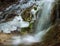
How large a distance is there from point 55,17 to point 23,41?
2.31 meters

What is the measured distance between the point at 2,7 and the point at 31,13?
4.41 metres

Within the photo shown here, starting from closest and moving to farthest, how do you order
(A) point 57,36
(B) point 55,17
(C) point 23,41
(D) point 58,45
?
(D) point 58,45
(A) point 57,36
(C) point 23,41
(B) point 55,17

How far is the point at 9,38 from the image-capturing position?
9.86m

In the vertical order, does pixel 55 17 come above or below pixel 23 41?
above

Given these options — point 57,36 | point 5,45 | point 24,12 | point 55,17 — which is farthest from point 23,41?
point 24,12

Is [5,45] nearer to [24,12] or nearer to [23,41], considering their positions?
[23,41]

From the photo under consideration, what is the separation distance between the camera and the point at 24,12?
12.0 metres

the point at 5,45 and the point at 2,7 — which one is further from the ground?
the point at 2,7

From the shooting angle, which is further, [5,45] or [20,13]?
[20,13]

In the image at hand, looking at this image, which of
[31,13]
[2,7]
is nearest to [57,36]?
[31,13]

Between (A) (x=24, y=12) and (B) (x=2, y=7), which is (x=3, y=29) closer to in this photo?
(A) (x=24, y=12)

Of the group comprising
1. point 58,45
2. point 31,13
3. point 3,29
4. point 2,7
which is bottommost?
point 58,45

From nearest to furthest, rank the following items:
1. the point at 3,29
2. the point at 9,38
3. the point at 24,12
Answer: the point at 9,38, the point at 3,29, the point at 24,12

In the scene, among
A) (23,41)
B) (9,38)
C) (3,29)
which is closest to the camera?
(23,41)
